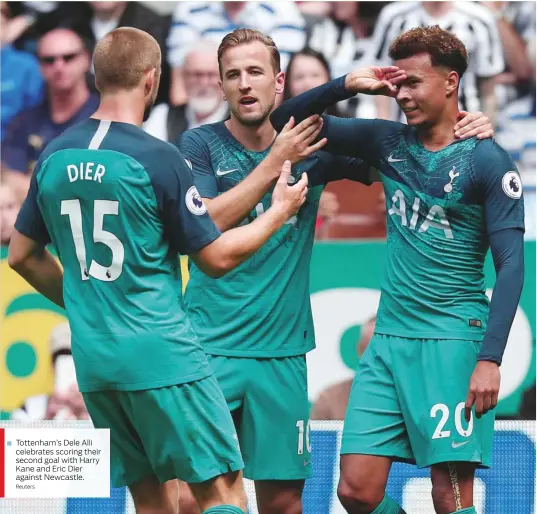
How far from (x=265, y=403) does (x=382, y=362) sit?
0.56m

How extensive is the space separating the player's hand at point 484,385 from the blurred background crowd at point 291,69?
13.0 feet

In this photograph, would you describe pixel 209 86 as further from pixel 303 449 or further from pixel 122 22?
pixel 303 449

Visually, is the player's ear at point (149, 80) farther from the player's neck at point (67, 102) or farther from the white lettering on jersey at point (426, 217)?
the player's neck at point (67, 102)

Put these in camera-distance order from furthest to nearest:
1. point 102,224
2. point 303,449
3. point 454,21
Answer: point 454,21, point 303,449, point 102,224

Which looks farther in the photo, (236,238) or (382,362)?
(382,362)

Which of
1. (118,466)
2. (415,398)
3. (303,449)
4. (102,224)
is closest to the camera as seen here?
(102,224)

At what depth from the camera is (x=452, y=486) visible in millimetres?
4539

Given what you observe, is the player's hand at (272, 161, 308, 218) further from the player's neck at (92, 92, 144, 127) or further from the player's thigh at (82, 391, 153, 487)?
the player's thigh at (82, 391, 153, 487)

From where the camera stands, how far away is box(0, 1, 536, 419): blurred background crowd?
27.5 ft

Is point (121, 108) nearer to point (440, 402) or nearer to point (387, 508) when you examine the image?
point (440, 402)

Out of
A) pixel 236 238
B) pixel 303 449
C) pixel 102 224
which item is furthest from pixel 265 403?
pixel 102 224

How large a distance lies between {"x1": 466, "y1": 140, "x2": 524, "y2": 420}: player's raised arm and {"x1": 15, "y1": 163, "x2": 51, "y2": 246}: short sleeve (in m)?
1.73

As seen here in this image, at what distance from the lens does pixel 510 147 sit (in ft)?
27.6

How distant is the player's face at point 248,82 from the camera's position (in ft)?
16.0
